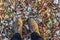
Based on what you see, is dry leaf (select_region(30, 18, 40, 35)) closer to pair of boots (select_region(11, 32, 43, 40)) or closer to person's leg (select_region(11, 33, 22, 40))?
pair of boots (select_region(11, 32, 43, 40))

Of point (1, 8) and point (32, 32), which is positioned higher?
point (1, 8)

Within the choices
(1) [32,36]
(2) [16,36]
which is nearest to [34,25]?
(1) [32,36]

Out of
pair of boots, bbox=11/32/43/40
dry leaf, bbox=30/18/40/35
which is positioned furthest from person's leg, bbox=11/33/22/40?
dry leaf, bbox=30/18/40/35

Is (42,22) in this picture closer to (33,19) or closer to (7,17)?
(33,19)

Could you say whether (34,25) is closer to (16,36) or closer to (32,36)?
(32,36)

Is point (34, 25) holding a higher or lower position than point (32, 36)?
higher

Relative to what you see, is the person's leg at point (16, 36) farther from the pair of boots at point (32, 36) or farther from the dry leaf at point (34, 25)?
the dry leaf at point (34, 25)

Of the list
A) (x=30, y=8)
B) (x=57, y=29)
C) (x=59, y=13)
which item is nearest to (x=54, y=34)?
(x=57, y=29)

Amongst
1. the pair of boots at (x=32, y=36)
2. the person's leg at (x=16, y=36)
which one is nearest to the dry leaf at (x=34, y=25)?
the pair of boots at (x=32, y=36)

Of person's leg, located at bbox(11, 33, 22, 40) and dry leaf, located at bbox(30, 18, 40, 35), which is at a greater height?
dry leaf, located at bbox(30, 18, 40, 35)

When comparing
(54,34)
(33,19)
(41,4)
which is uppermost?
(41,4)

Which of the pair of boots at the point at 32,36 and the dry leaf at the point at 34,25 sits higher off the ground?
the dry leaf at the point at 34,25
